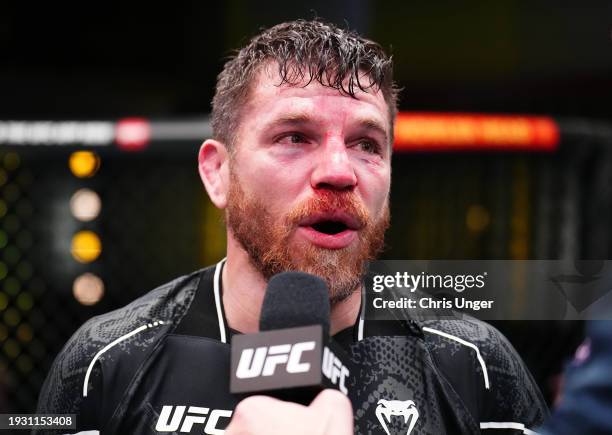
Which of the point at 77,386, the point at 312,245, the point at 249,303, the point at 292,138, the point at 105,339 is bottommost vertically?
the point at 77,386

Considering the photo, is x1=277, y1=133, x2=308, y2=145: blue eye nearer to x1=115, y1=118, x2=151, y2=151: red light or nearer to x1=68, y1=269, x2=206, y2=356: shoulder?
x1=68, y1=269, x2=206, y2=356: shoulder

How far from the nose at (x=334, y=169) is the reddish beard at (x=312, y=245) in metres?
0.02

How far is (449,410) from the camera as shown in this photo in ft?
6.25

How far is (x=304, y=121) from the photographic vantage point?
1.92 metres

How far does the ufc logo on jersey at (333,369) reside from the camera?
1449 mm

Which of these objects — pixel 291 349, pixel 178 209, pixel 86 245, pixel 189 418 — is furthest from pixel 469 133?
pixel 291 349

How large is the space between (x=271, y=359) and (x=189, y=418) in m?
0.54

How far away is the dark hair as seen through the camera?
1.98m

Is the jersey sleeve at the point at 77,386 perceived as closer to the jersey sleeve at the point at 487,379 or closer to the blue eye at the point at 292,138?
the blue eye at the point at 292,138

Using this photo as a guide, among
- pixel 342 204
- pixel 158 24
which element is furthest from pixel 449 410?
pixel 158 24

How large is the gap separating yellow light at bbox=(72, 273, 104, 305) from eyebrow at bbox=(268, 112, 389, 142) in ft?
5.09

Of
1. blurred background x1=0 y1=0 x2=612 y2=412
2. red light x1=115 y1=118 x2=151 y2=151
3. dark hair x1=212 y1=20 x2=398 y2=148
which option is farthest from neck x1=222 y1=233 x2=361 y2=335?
red light x1=115 y1=118 x2=151 y2=151

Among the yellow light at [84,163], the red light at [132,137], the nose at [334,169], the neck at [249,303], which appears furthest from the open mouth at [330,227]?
the yellow light at [84,163]

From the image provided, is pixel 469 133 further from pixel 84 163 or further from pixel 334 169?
pixel 84 163
